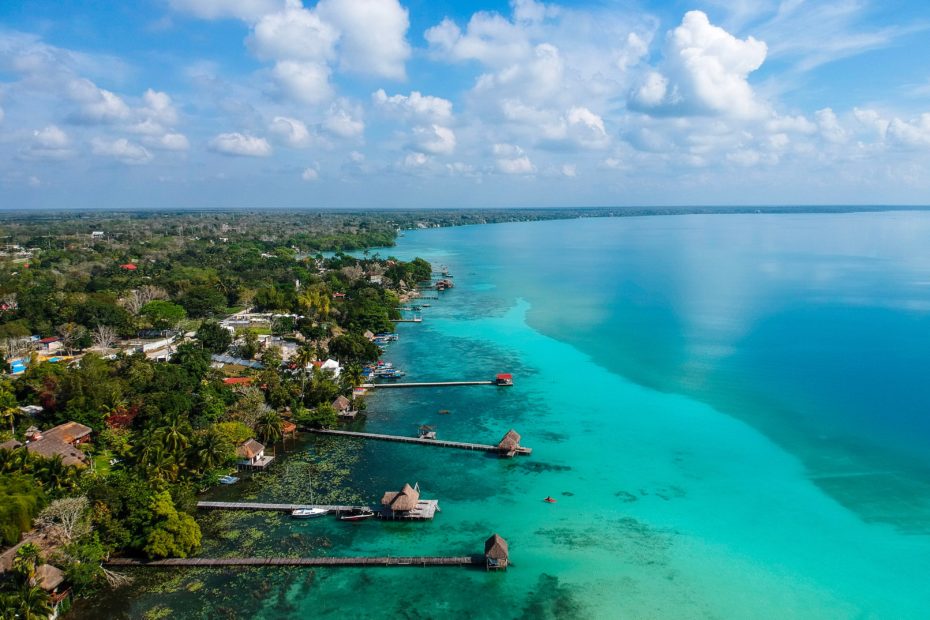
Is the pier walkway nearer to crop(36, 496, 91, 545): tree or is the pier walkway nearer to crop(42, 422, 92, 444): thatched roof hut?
crop(36, 496, 91, 545): tree

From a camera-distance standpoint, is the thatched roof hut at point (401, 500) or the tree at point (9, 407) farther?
the tree at point (9, 407)

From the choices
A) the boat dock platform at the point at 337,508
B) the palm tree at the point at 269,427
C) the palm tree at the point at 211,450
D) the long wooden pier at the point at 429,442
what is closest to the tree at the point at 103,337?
the palm tree at the point at 269,427

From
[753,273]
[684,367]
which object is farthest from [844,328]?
[753,273]

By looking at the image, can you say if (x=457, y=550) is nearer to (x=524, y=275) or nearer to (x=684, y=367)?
(x=684, y=367)

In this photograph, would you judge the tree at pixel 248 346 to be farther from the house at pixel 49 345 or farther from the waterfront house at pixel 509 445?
the waterfront house at pixel 509 445

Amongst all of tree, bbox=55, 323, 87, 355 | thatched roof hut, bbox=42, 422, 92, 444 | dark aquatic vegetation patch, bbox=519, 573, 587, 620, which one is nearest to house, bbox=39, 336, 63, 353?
tree, bbox=55, 323, 87, 355
